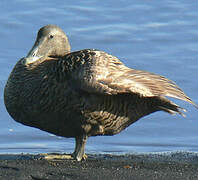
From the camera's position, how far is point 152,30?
11.8m

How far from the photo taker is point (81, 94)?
7.20 meters

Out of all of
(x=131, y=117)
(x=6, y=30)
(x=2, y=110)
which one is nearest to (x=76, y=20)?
(x=6, y=30)

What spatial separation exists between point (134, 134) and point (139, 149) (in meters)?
0.51

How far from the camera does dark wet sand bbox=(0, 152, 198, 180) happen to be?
255 inches

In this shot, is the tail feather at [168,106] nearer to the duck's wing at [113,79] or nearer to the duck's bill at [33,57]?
the duck's wing at [113,79]

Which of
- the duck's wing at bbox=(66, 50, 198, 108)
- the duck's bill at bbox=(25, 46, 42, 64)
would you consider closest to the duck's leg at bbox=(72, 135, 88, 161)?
the duck's wing at bbox=(66, 50, 198, 108)

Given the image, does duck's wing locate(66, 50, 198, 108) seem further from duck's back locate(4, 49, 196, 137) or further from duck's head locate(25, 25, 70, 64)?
duck's head locate(25, 25, 70, 64)

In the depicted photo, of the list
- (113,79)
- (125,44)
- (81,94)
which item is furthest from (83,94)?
(125,44)

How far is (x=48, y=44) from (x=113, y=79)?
101 centimetres

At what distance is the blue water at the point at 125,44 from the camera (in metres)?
9.05

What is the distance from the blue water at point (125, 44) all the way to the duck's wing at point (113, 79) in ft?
4.71

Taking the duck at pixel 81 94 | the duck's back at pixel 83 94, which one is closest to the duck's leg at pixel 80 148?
the duck at pixel 81 94

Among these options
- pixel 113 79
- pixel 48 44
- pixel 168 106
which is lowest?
pixel 168 106

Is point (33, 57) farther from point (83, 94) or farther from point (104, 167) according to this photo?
point (104, 167)
